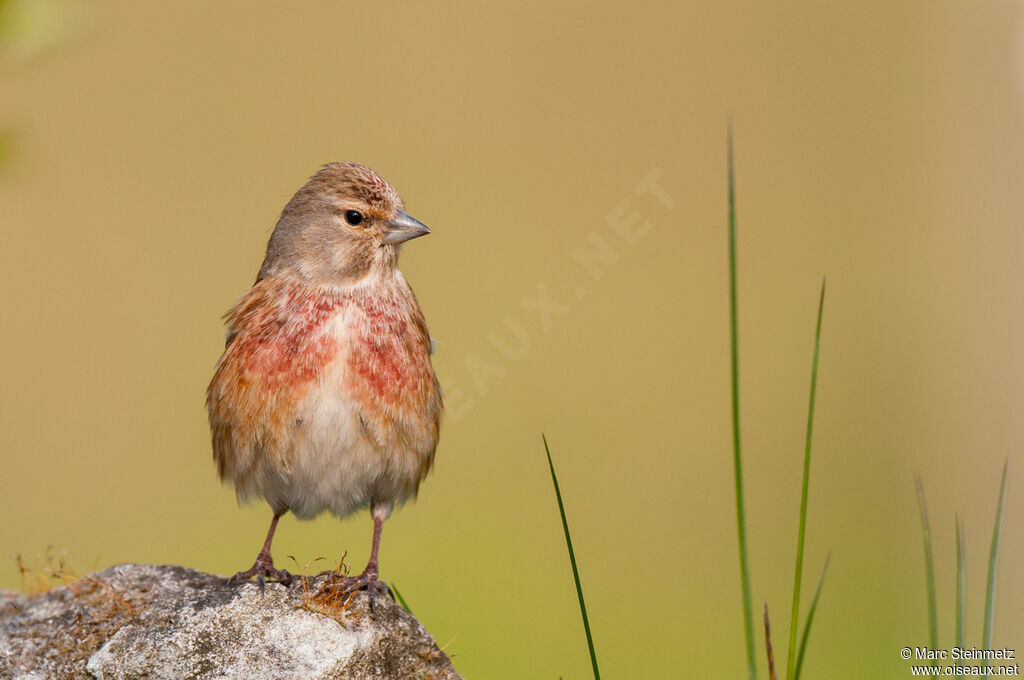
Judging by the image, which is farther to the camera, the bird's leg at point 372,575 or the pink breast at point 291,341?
the pink breast at point 291,341

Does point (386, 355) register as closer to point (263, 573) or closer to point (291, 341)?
point (291, 341)

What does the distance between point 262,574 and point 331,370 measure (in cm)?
67

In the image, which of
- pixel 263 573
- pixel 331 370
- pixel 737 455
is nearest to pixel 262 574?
pixel 263 573

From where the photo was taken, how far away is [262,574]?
10.2ft

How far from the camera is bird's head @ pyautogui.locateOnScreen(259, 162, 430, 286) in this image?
3443mm

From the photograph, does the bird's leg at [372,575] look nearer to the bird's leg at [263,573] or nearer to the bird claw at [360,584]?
the bird claw at [360,584]

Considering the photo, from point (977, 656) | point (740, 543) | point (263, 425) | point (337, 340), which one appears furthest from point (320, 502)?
point (977, 656)

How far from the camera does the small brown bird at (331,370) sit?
3287 mm

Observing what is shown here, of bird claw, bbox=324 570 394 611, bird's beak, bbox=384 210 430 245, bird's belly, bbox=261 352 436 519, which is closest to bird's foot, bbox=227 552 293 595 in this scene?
bird claw, bbox=324 570 394 611

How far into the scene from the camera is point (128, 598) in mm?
3170

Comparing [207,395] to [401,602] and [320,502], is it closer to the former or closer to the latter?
[320,502]

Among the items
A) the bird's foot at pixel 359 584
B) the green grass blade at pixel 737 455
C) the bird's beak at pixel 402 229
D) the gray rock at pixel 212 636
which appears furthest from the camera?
the bird's beak at pixel 402 229

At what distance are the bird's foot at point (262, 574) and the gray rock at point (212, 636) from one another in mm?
40

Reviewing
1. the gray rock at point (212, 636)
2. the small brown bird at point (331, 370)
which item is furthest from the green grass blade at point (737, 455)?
the small brown bird at point (331, 370)
